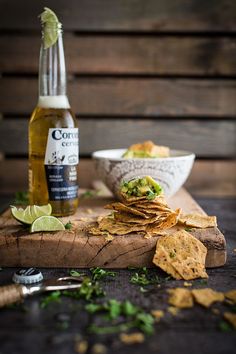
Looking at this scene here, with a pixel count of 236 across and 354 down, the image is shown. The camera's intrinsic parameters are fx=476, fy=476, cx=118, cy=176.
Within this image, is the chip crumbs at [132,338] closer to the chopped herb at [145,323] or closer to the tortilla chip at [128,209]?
the chopped herb at [145,323]

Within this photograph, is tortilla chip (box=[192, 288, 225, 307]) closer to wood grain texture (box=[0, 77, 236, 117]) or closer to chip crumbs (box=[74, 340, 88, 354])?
chip crumbs (box=[74, 340, 88, 354])

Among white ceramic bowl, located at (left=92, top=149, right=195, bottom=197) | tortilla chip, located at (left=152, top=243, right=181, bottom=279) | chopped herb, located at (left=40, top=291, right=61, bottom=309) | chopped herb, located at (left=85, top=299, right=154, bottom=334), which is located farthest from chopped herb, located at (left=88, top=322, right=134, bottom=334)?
white ceramic bowl, located at (left=92, top=149, right=195, bottom=197)

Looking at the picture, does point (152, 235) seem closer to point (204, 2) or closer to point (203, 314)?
point (203, 314)

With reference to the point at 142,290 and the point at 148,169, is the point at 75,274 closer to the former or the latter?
the point at 142,290

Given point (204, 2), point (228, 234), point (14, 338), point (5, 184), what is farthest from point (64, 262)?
point (204, 2)

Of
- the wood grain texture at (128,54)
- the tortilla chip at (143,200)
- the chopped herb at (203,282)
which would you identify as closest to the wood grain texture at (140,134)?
the wood grain texture at (128,54)

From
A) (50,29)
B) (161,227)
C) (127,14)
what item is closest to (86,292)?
(161,227)

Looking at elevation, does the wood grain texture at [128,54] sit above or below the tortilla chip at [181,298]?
above
